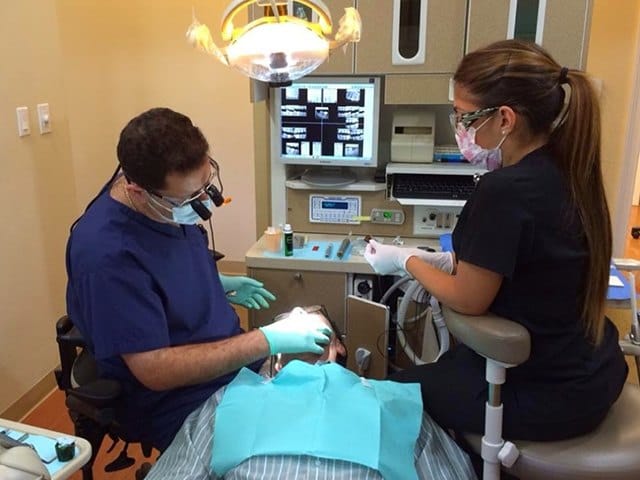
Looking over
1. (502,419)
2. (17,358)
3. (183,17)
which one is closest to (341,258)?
(502,419)

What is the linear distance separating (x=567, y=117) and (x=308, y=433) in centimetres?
80

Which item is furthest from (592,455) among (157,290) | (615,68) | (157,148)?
(615,68)

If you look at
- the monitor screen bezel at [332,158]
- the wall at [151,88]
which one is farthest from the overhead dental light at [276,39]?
the wall at [151,88]

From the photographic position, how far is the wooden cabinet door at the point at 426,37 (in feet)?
7.02

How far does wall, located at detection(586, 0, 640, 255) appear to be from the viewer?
332 cm

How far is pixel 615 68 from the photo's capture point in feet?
11.2

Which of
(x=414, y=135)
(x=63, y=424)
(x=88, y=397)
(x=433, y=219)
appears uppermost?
(x=414, y=135)

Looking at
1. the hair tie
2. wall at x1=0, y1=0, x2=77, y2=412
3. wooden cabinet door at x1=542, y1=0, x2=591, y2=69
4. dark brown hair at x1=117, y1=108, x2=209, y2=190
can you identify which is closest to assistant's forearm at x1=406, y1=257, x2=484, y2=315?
the hair tie

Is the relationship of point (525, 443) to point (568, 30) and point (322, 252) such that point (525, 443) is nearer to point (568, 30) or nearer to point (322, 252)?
point (322, 252)

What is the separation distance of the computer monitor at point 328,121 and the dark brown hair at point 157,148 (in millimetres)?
1114

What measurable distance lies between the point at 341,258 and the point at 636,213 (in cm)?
398

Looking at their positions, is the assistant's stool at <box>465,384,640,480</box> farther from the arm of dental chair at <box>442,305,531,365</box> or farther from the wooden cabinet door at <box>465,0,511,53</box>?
the wooden cabinet door at <box>465,0,511,53</box>

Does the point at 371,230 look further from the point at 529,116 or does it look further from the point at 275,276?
the point at 529,116

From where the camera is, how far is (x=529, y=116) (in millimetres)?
1196
